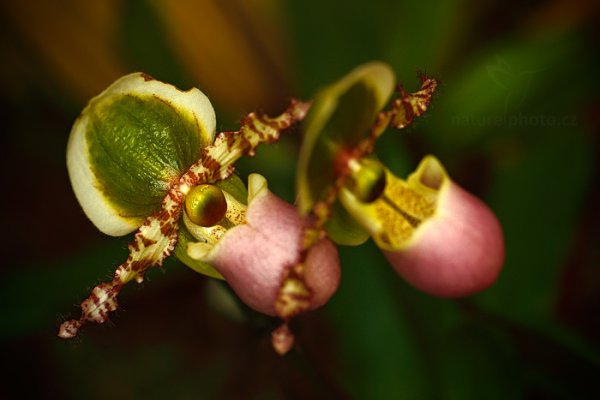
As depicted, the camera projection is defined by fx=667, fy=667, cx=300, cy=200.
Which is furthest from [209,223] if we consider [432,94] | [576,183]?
[576,183]

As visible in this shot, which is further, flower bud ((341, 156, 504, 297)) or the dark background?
the dark background

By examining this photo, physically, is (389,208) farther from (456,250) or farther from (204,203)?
(204,203)

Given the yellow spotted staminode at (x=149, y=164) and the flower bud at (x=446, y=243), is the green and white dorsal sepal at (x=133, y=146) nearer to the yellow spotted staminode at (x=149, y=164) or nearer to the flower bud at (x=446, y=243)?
the yellow spotted staminode at (x=149, y=164)

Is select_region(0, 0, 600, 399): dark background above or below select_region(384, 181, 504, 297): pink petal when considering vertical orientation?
below

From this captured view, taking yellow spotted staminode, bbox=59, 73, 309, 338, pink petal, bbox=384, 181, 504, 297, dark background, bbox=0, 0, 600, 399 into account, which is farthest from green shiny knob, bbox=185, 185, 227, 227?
pink petal, bbox=384, 181, 504, 297

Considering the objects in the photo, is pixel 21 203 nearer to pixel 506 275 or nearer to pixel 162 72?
pixel 162 72

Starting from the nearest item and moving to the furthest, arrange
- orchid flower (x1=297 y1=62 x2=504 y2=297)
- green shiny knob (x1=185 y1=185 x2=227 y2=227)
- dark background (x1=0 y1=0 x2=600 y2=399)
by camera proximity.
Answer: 1. orchid flower (x1=297 y1=62 x2=504 y2=297)
2. green shiny knob (x1=185 y1=185 x2=227 y2=227)
3. dark background (x1=0 y1=0 x2=600 y2=399)

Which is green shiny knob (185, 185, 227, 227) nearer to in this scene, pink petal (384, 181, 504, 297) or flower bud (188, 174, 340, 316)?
flower bud (188, 174, 340, 316)

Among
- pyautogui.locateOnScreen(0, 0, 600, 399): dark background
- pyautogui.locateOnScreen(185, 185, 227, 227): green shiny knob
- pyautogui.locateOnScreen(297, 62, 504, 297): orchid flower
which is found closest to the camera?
pyautogui.locateOnScreen(297, 62, 504, 297): orchid flower

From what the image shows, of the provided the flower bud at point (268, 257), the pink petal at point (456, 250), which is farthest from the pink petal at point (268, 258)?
the pink petal at point (456, 250)
